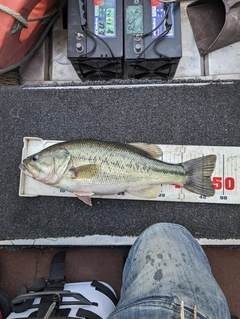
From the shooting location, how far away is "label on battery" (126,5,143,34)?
5.67 feet

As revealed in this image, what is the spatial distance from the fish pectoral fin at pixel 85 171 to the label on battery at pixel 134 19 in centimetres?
85

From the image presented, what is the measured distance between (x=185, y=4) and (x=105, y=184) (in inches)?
56.9

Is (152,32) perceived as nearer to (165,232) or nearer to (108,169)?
(108,169)

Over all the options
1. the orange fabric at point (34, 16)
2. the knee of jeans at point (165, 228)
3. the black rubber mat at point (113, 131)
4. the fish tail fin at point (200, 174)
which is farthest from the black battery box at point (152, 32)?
the knee of jeans at point (165, 228)

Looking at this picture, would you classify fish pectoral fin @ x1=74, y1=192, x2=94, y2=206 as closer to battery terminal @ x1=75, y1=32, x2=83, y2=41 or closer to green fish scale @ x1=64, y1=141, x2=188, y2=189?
green fish scale @ x1=64, y1=141, x2=188, y2=189

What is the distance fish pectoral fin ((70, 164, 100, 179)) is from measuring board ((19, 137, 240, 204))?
0.25 m

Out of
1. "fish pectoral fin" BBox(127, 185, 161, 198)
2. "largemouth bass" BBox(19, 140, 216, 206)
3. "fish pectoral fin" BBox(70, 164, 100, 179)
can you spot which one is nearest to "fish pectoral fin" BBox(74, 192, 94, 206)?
"largemouth bass" BBox(19, 140, 216, 206)

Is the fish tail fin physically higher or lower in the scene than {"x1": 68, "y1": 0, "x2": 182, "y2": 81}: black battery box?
lower

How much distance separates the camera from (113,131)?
1775 millimetres

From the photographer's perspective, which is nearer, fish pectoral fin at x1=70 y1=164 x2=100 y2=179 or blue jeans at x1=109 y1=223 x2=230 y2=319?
blue jeans at x1=109 y1=223 x2=230 y2=319

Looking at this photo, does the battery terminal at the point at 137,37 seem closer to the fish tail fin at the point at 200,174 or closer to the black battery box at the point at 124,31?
the black battery box at the point at 124,31

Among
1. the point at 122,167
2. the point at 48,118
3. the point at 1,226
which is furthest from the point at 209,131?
the point at 1,226

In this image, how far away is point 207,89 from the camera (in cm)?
180

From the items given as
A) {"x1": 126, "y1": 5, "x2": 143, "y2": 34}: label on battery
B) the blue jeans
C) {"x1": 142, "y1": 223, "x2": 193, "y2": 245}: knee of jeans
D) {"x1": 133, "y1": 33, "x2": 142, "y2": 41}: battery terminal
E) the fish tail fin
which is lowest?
the blue jeans
